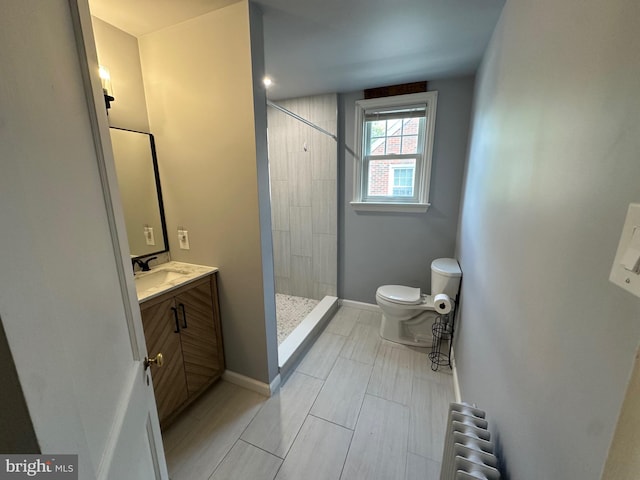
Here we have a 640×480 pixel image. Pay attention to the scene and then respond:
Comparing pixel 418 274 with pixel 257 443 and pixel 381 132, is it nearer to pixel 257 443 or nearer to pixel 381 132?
pixel 381 132

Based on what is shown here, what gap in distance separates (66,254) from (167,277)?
136 centimetres

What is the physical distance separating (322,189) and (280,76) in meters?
1.14

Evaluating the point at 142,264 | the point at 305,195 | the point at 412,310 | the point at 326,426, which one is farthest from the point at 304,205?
the point at 326,426

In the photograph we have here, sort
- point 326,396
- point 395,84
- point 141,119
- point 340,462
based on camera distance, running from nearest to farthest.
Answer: point 340,462, point 141,119, point 326,396, point 395,84

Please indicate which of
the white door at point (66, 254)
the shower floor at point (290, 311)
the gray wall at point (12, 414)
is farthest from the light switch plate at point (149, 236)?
the gray wall at point (12, 414)

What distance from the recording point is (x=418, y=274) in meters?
2.72

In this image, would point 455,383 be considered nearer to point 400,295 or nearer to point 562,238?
point 400,295

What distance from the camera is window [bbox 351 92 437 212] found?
249 cm

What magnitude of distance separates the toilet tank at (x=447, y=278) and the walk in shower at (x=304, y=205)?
3.76 ft

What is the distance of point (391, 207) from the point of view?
8.80 feet

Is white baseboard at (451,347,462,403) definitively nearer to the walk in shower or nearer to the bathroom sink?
the walk in shower

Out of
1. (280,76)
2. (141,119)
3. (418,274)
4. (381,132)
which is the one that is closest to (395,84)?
(381,132)

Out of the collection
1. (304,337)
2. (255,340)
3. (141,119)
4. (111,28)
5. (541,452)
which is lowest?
(304,337)

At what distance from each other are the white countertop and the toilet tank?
1759mm
